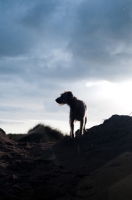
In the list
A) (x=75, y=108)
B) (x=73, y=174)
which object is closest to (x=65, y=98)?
(x=75, y=108)

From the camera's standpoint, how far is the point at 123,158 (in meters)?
5.62

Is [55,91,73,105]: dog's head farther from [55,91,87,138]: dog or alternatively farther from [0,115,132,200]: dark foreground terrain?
[0,115,132,200]: dark foreground terrain

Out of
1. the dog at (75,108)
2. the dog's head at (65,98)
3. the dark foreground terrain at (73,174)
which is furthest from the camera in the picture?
the dog's head at (65,98)

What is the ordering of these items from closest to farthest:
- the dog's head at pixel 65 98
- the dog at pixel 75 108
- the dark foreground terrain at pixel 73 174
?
1. the dark foreground terrain at pixel 73 174
2. the dog at pixel 75 108
3. the dog's head at pixel 65 98

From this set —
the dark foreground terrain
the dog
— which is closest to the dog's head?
the dog

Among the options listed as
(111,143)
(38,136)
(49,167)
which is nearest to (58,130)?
(38,136)

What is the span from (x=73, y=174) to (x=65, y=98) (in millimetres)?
5876

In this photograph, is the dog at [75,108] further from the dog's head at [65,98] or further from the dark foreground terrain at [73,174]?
the dark foreground terrain at [73,174]

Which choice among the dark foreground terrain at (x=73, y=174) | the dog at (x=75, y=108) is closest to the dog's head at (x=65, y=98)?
the dog at (x=75, y=108)

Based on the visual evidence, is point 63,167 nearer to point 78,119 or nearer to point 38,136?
point 78,119

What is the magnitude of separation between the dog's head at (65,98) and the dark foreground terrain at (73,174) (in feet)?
11.1

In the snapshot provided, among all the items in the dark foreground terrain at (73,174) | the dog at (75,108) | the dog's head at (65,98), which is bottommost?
the dark foreground terrain at (73,174)

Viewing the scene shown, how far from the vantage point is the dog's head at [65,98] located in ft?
36.2

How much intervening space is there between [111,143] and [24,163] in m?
2.32
